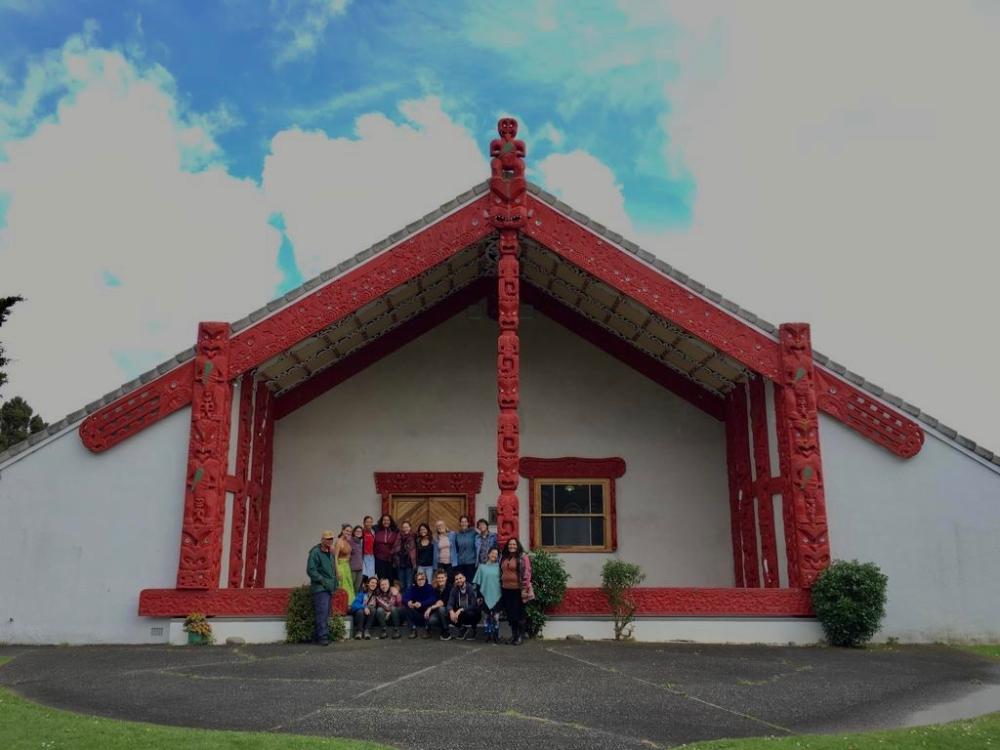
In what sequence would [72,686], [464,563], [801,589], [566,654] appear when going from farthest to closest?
[464,563]
[801,589]
[566,654]
[72,686]

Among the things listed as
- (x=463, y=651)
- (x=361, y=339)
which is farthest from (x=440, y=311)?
(x=463, y=651)

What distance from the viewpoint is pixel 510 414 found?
12.1 m

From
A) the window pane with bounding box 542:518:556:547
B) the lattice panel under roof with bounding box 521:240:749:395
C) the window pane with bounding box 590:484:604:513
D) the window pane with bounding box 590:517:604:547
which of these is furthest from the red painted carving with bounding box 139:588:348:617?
the lattice panel under roof with bounding box 521:240:749:395

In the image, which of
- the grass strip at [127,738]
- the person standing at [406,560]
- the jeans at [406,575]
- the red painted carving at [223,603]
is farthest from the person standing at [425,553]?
the grass strip at [127,738]

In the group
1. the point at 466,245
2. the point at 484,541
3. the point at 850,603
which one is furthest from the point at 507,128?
the point at 850,603

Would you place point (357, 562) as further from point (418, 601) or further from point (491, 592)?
point (491, 592)

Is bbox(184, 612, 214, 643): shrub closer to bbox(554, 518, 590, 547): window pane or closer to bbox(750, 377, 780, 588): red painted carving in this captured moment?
bbox(554, 518, 590, 547): window pane

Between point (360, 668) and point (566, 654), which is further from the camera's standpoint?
point (566, 654)

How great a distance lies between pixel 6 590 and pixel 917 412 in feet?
40.7

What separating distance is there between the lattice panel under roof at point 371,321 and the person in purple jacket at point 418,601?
13.4 ft

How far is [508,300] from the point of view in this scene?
12.6 metres

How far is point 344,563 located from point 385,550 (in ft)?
3.41

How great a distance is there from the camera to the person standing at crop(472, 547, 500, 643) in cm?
1104

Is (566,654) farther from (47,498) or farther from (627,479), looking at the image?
(47,498)
